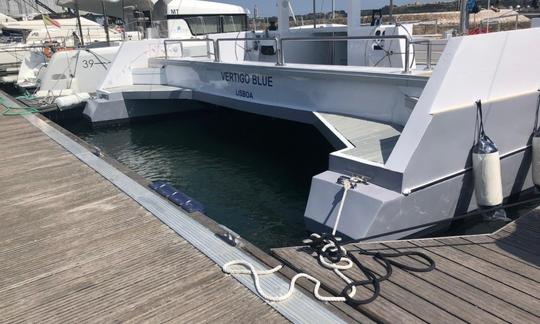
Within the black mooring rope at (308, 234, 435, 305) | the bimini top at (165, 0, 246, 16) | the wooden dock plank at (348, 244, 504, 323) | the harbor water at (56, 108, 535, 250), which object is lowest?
the harbor water at (56, 108, 535, 250)

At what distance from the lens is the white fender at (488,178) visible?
4742mm

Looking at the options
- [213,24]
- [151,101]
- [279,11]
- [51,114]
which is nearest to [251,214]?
[279,11]

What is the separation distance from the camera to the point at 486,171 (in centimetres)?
475

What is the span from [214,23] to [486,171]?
1074 cm

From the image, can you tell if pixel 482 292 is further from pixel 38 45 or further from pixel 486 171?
pixel 38 45

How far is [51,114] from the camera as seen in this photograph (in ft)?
39.9

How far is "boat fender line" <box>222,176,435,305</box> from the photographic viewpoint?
312 cm

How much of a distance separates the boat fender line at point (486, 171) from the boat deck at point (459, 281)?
600mm

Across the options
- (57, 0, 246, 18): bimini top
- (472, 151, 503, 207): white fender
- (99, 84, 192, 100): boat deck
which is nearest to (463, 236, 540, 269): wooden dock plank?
(472, 151, 503, 207): white fender

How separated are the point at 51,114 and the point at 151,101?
2929 millimetres

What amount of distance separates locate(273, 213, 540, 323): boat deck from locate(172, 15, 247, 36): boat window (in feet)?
35.7

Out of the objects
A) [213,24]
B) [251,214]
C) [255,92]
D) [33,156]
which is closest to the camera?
[251,214]

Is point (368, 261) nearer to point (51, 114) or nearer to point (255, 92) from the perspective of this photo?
point (255, 92)

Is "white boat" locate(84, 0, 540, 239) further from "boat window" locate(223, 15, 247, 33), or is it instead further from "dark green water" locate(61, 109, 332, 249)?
"boat window" locate(223, 15, 247, 33)
